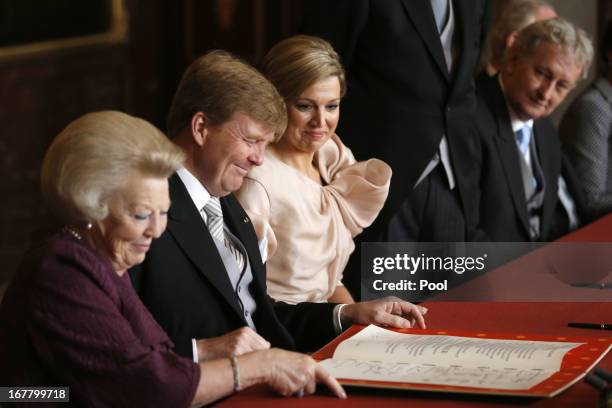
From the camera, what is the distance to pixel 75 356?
2072mm

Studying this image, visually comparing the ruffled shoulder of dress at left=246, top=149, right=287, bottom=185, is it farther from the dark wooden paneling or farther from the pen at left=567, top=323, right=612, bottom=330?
the dark wooden paneling

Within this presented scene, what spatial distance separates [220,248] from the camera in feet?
9.07

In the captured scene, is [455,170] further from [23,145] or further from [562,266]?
[23,145]

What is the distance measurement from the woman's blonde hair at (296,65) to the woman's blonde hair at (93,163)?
3.82ft

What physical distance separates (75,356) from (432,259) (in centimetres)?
234

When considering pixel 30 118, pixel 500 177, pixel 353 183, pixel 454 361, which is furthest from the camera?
pixel 30 118

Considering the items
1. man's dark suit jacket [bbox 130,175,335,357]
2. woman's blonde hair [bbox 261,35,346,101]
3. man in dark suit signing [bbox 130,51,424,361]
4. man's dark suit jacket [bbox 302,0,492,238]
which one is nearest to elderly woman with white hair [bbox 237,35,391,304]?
woman's blonde hair [bbox 261,35,346,101]

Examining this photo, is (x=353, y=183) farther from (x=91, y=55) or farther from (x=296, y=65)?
(x=91, y=55)

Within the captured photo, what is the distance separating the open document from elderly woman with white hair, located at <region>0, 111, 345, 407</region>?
271mm

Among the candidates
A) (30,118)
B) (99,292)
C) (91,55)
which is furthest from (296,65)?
(91,55)

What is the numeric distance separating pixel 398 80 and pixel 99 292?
86.2 inches

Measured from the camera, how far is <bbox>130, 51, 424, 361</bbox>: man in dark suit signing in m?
2.58

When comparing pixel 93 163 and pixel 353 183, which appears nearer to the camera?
pixel 93 163

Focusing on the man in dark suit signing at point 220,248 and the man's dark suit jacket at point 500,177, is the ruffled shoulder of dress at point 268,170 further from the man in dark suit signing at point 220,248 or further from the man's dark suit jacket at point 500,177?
the man's dark suit jacket at point 500,177
